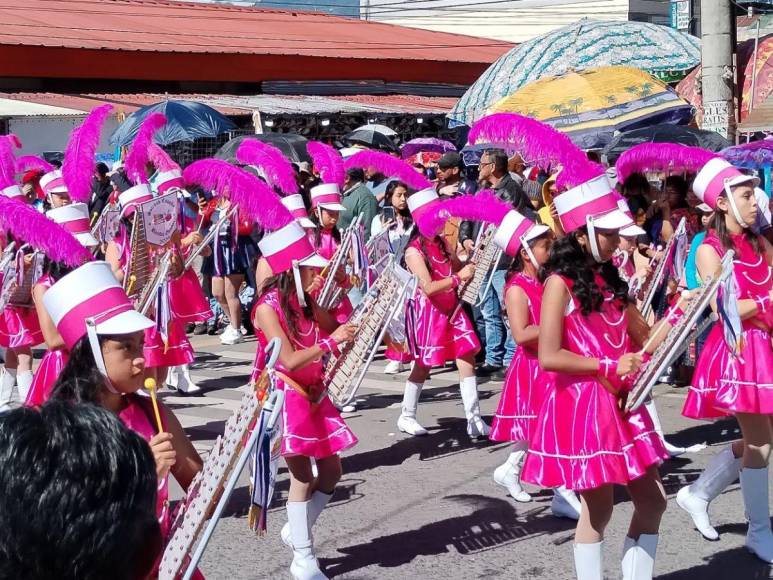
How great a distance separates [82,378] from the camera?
3494mm

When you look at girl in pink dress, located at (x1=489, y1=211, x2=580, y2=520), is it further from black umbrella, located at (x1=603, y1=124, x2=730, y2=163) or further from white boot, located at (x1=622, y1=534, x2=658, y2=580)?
black umbrella, located at (x1=603, y1=124, x2=730, y2=163)

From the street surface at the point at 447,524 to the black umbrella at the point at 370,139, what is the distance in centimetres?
847

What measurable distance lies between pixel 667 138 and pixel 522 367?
4621 mm

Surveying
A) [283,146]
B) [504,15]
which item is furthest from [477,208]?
[504,15]

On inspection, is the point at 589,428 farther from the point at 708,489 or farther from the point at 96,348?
the point at 96,348

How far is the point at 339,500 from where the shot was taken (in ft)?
23.0

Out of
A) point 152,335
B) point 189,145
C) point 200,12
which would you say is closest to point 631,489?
point 152,335

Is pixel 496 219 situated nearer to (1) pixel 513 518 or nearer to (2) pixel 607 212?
(1) pixel 513 518

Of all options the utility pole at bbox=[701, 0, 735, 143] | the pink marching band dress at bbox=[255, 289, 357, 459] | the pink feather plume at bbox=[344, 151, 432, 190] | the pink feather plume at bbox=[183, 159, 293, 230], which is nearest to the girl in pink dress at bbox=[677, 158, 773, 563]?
the pink marching band dress at bbox=[255, 289, 357, 459]

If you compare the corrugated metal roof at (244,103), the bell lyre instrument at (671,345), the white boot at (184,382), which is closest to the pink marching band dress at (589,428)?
the bell lyre instrument at (671,345)

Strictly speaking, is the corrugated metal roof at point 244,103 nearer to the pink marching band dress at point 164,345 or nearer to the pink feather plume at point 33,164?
the pink feather plume at point 33,164

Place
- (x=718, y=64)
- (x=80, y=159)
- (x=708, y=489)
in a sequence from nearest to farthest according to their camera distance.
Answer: (x=708, y=489)
(x=80, y=159)
(x=718, y=64)

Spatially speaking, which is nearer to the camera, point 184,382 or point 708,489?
point 708,489

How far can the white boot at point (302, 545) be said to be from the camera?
546 centimetres
